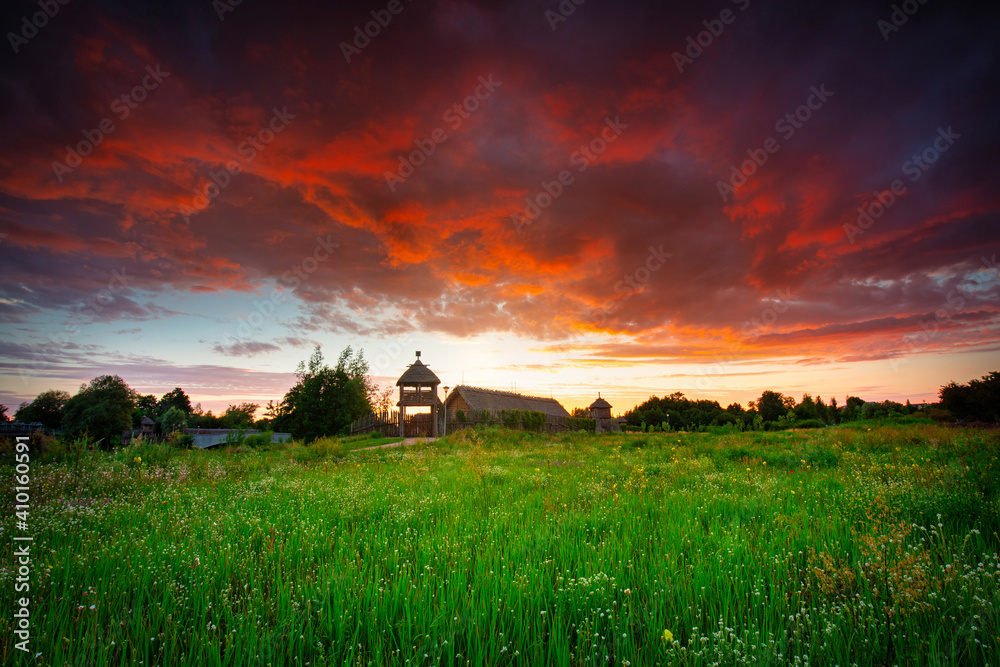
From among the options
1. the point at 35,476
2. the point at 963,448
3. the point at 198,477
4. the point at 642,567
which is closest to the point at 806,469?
the point at 963,448

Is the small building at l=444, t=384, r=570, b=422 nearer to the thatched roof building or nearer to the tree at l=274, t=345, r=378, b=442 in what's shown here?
the thatched roof building

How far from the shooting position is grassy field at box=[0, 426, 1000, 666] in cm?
228

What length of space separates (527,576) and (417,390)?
27.8 meters

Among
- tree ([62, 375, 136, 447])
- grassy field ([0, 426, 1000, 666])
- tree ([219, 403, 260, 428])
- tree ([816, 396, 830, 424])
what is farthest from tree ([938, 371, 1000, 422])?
tree ([219, 403, 260, 428])

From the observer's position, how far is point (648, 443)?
17750 millimetres

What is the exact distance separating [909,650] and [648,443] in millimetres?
16499

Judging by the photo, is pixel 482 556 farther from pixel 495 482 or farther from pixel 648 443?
pixel 648 443

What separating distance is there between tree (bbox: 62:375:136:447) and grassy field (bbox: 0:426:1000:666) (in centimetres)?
5893

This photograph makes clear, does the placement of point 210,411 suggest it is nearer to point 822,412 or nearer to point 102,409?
point 102,409

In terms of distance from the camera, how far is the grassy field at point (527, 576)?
89.7 inches

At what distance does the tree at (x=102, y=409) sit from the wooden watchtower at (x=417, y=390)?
138ft

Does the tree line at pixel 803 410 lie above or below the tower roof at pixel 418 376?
below

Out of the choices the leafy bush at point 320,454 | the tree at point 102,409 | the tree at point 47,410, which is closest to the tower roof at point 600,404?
the leafy bush at point 320,454
